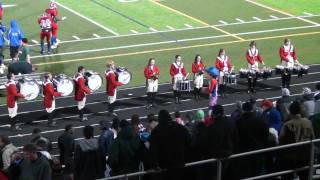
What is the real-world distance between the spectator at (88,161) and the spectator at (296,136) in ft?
9.37

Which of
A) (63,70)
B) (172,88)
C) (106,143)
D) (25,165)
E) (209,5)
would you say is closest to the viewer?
(25,165)

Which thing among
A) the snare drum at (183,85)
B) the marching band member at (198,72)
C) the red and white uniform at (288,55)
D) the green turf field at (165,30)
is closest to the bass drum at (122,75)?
the snare drum at (183,85)

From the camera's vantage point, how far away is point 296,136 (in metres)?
11.9

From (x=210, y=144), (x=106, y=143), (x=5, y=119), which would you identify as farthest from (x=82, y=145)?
(x=5, y=119)

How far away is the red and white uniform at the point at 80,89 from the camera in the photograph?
66.4 feet

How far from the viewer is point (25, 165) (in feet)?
34.7

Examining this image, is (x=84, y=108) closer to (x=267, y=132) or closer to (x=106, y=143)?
(x=106, y=143)

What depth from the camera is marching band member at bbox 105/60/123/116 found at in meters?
20.8

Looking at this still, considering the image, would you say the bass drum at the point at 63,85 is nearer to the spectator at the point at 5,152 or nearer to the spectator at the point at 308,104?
the spectator at the point at 308,104

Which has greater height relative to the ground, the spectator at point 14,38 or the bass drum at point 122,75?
the spectator at point 14,38

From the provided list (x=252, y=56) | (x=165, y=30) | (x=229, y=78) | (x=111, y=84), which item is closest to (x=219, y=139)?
(x=111, y=84)

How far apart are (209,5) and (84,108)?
13.9 meters

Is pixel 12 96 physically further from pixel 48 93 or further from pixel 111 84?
pixel 111 84

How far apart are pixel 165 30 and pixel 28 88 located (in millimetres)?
11286
